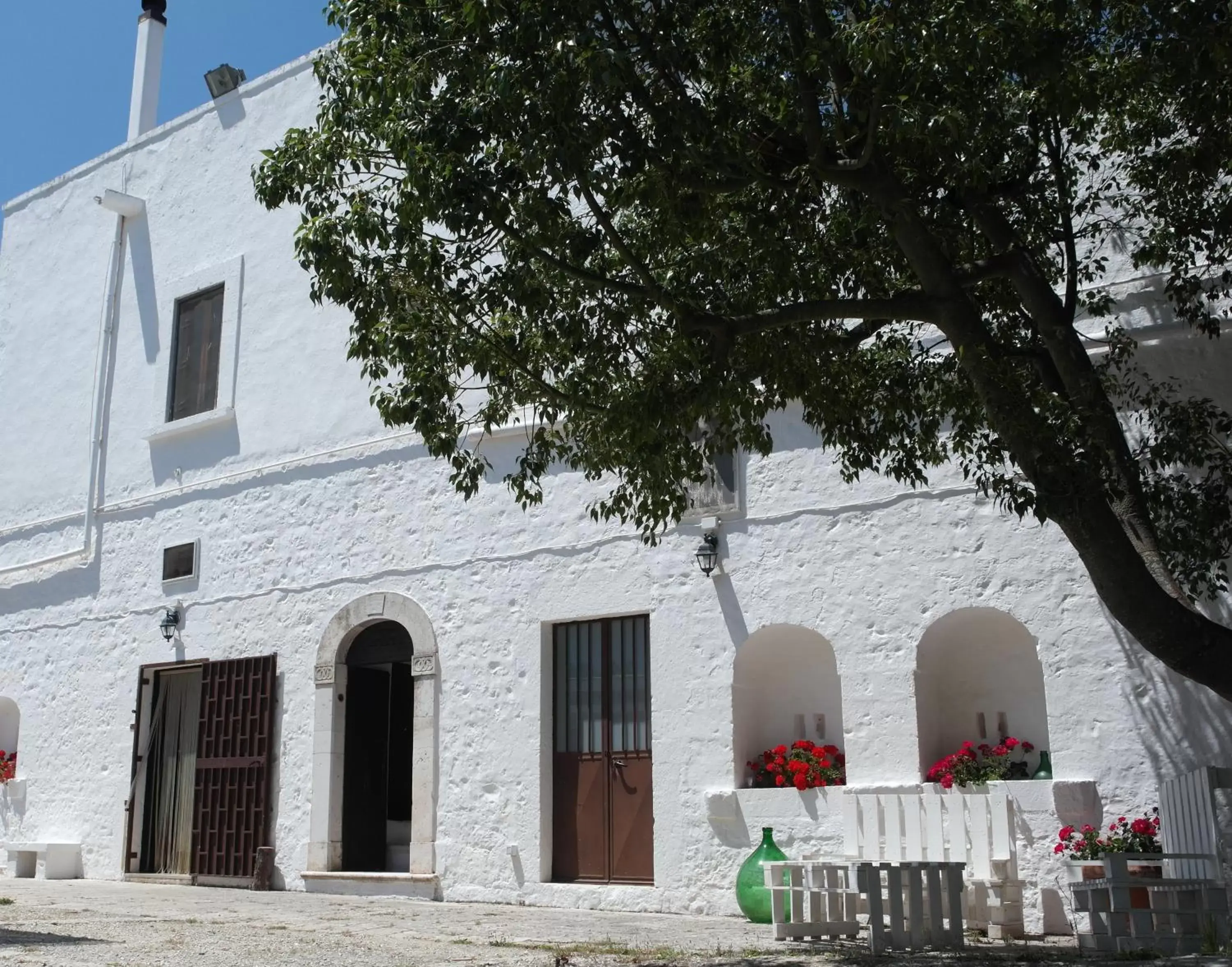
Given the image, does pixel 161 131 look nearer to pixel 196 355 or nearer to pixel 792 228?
pixel 196 355

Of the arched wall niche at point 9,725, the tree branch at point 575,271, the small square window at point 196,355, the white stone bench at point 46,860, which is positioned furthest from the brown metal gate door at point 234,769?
the tree branch at point 575,271

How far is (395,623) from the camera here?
12.0 meters

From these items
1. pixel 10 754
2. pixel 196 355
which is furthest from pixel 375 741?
pixel 10 754

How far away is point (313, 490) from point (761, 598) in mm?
4793

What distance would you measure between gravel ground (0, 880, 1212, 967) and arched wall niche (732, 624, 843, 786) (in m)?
1.34

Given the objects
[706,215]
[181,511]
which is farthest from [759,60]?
[181,511]

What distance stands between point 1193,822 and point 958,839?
1.79 meters

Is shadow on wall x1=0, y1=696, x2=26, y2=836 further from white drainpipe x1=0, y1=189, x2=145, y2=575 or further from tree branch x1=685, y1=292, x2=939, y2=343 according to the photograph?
tree branch x1=685, y1=292, x2=939, y2=343

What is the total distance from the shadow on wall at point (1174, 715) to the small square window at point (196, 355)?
360 inches

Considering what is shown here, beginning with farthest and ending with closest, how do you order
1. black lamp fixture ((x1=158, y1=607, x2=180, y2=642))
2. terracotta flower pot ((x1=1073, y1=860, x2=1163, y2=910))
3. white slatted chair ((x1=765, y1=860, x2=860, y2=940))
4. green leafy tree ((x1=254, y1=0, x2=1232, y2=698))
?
1. black lamp fixture ((x1=158, y1=607, x2=180, y2=642))
2. white slatted chair ((x1=765, y1=860, x2=860, y2=940))
3. terracotta flower pot ((x1=1073, y1=860, x2=1163, y2=910))
4. green leafy tree ((x1=254, y1=0, x2=1232, y2=698))

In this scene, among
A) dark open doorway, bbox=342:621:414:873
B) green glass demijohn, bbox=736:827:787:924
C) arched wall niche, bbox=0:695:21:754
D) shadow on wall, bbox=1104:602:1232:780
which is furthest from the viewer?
arched wall niche, bbox=0:695:21:754

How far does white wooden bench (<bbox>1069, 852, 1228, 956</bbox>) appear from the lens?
6.16 m

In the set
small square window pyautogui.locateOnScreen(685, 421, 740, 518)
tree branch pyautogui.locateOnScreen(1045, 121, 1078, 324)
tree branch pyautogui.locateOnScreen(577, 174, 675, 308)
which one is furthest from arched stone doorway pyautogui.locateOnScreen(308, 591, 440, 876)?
tree branch pyautogui.locateOnScreen(1045, 121, 1078, 324)

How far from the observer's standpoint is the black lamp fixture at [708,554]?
32.8 feet
